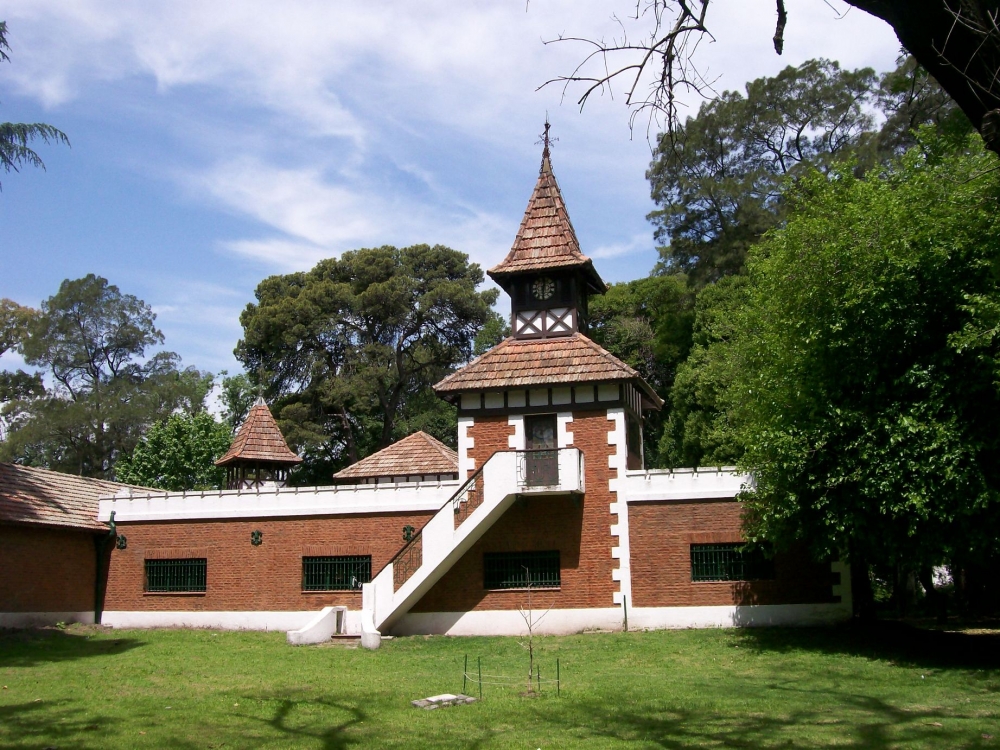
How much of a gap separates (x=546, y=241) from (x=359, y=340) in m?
25.2

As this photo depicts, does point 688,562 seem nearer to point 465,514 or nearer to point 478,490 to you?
point 478,490

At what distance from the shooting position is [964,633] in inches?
744

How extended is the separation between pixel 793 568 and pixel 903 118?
59.5 feet

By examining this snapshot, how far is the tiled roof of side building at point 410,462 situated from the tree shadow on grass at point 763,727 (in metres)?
16.1

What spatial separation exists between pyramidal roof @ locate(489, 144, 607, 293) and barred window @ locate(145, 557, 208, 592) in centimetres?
998

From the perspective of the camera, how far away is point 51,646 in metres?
18.4

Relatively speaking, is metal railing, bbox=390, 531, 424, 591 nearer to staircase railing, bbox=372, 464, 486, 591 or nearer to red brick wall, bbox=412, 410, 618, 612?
staircase railing, bbox=372, 464, 486, 591

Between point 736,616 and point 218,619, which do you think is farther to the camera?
point 218,619

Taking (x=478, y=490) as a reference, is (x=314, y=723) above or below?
below

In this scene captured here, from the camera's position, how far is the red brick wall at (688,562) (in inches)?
760

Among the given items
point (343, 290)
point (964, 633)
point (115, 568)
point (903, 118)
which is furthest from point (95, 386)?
point (964, 633)

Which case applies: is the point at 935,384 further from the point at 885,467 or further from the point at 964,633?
the point at 964,633

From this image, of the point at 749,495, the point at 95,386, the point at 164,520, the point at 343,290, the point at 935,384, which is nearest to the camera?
the point at 935,384

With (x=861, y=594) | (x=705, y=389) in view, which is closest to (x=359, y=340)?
(x=705, y=389)
